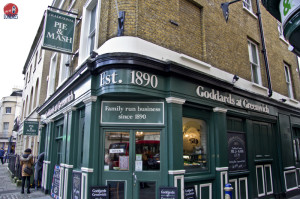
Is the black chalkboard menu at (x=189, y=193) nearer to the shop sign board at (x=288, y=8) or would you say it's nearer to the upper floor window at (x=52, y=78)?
the shop sign board at (x=288, y=8)

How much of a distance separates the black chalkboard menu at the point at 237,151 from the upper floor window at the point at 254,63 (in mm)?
2845

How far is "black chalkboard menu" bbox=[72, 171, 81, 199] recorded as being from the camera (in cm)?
643

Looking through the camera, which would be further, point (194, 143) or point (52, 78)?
point (52, 78)

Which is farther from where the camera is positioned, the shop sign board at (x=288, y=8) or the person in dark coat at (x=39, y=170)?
the person in dark coat at (x=39, y=170)

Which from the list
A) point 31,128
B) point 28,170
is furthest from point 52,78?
point 28,170

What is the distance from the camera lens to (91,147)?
19.2 ft

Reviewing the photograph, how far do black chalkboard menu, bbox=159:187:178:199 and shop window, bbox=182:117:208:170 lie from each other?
49.1 inches

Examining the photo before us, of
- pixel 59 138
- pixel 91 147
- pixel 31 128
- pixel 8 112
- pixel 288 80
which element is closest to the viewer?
pixel 91 147

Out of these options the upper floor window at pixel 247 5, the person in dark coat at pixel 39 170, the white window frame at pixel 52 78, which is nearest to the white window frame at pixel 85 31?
the white window frame at pixel 52 78

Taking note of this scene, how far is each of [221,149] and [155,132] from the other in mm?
2608

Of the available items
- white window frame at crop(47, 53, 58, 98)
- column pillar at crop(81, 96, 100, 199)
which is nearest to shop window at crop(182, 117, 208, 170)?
column pillar at crop(81, 96, 100, 199)

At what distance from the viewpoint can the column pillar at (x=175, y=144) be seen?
19.2 ft

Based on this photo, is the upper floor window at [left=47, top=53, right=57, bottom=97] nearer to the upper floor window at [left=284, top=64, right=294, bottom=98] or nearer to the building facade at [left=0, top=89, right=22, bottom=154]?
the upper floor window at [left=284, top=64, right=294, bottom=98]

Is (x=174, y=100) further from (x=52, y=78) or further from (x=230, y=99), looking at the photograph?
(x=52, y=78)
